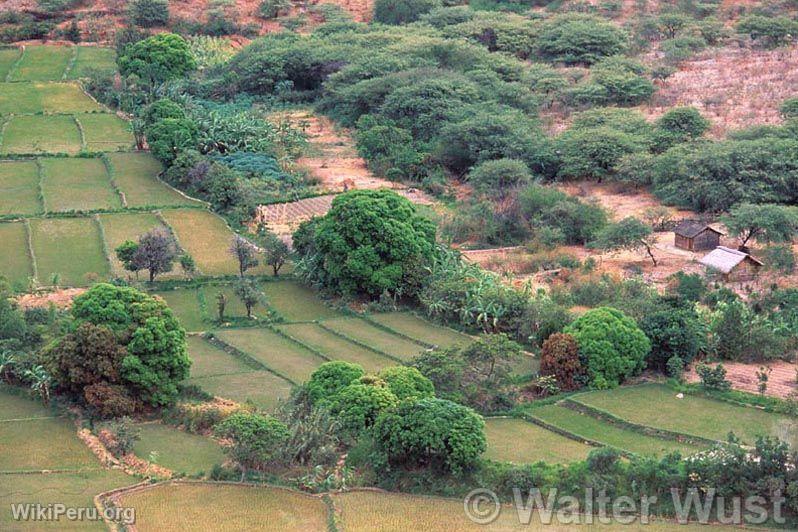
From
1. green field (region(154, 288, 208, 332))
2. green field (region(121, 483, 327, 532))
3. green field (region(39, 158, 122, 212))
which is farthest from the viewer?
green field (region(39, 158, 122, 212))

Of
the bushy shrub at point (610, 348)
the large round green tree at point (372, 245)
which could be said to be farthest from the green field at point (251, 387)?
the bushy shrub at point (610, 348)

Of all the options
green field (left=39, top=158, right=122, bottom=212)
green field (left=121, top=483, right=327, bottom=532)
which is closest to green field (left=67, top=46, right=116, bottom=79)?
green field (left=39, top=158, right=122, bottom=212)

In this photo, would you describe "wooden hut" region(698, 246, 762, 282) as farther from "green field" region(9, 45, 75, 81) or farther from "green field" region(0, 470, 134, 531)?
"green field" region(9, 45, 75, 81)

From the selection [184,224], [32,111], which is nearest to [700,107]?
[184,224]

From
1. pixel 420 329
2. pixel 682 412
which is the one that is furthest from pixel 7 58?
pixel 682 412

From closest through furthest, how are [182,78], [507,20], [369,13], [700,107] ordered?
[700,107] < [182,78] < [507,20] < [369,13]

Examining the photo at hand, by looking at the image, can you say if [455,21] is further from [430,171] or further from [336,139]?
[430,171]
